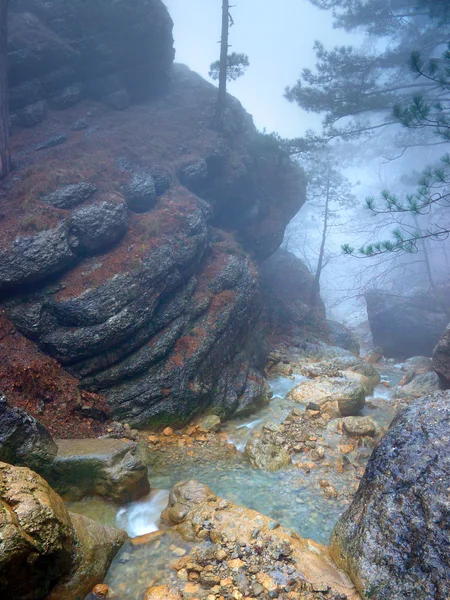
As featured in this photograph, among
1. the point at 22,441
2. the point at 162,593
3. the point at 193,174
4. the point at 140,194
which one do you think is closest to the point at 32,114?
the point at 140,194

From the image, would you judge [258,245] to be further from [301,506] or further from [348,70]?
[301,506]

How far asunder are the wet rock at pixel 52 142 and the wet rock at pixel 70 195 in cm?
558

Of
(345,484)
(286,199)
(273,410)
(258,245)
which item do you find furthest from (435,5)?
(345,484)

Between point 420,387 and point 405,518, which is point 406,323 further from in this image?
point 405,518

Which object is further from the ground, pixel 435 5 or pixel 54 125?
pixel 435 5

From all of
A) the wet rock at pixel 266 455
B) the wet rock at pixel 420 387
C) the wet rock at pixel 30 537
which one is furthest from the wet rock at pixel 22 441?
the wet rock at pixel 420 387

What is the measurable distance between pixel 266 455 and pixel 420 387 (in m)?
8.63

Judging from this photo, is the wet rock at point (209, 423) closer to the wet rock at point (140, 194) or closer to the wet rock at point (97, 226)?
the wet rock at point (97, 226)

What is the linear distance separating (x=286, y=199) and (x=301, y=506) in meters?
22.6

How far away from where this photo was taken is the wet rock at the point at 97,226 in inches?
465

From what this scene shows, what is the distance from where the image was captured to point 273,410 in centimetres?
1154

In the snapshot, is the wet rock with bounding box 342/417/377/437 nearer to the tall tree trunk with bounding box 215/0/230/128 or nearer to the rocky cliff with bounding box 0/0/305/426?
the rocky cliff with bounding box 0/0/305/426

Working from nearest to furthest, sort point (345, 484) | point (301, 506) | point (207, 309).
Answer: point (301, 506) < point (345, 484) < point (207, 309)

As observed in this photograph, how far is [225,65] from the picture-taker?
2052cm
